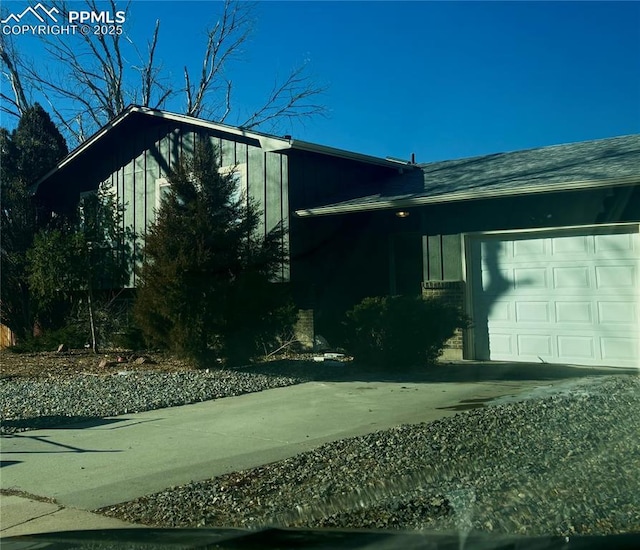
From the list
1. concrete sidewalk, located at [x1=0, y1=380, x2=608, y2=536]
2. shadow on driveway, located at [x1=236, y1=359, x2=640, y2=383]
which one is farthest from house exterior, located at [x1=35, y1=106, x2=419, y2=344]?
concrete sidewalk, located at [x1=0, y1=380, x2=608, y2=536]

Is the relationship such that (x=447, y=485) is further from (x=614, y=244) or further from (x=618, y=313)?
(x=614, y=244)

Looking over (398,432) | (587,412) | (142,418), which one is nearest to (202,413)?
(142,418)

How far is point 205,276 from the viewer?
11992mm

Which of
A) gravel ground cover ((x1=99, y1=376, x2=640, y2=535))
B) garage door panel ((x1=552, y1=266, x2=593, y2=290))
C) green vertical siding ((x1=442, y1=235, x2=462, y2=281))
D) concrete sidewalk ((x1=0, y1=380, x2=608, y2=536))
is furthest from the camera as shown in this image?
green vertical siding ((x1=442, y1=235, x2=462, y2=281))

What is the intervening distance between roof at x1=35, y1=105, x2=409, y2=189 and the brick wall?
3.84 meters

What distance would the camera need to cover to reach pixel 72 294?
17.3 m

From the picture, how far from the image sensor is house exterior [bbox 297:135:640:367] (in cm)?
1162

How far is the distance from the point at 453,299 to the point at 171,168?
7.47m

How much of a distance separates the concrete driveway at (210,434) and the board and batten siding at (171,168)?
5.14 m

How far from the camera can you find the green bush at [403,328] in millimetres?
12102

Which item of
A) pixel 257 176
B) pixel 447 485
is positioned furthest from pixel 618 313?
pixel 257 176

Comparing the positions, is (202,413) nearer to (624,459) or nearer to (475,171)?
(624,459)

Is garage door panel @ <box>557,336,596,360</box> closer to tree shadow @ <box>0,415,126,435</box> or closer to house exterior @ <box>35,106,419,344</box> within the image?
house exterior @ <box>35,106,419,344</box>

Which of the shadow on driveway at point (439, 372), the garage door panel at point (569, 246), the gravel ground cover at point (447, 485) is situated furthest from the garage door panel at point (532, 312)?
the gravel ground cover at point (447, 485)
